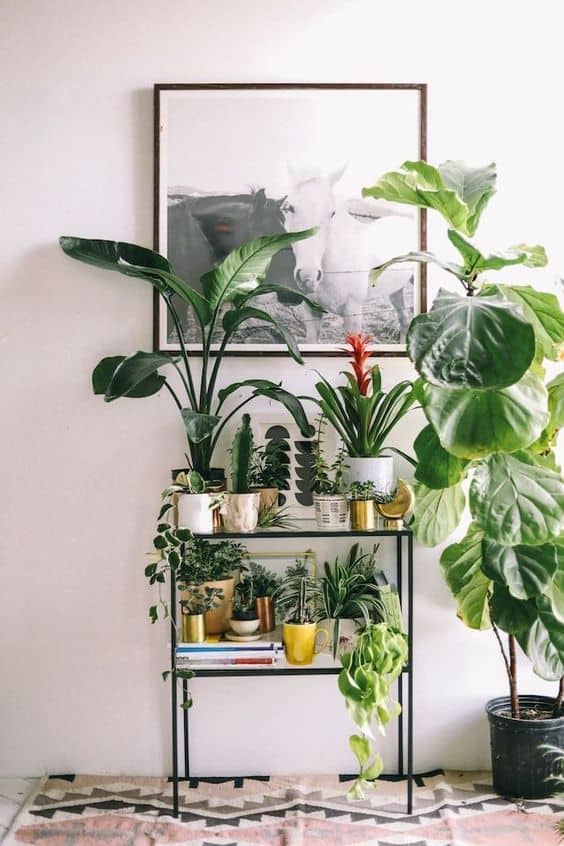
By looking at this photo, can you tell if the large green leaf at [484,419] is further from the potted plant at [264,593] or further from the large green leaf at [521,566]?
the potted plant at [264,593]

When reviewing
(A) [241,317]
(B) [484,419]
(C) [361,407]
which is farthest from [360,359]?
(B) [484,419]

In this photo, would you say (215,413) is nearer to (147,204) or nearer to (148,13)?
(147,204)

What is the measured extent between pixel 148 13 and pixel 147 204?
0.62 metres

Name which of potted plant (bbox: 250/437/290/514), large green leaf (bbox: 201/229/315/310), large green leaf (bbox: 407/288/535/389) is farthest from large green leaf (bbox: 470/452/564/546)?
large green leaf (bbox: 201/229/315/310)

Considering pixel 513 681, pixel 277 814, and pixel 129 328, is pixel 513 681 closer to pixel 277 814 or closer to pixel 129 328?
pixel 277 814

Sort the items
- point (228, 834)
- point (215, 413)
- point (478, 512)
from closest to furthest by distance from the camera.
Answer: point (478, 512), point (228, 834), point (215, 413)

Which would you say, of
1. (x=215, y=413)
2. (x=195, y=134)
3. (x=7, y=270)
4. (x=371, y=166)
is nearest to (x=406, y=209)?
(x=371, y=166)

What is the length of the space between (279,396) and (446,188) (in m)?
0.77

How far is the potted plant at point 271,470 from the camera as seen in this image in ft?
9.23

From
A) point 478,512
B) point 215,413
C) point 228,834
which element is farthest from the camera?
point 215,413

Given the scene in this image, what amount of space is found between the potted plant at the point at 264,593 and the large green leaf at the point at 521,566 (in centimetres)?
74

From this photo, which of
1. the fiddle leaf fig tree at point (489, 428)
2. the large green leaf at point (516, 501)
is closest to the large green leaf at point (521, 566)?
the fiddle leaf fig tree at point (489, 428)

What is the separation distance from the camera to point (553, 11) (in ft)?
9.69

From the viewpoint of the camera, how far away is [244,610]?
2.76 meters
